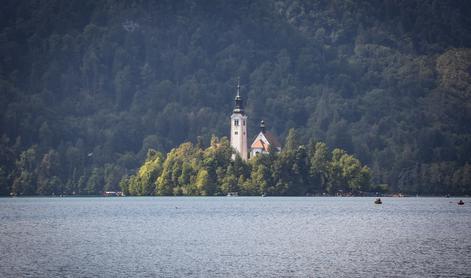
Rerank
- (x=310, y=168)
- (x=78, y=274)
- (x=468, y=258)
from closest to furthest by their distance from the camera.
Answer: (x=78, y=274)
(x=468, y=258)
(x=310, y=168)

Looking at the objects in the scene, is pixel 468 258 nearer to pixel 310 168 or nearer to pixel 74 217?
pixel 74 217

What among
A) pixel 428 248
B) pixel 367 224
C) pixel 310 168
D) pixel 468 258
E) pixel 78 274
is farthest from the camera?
pixel 310 168

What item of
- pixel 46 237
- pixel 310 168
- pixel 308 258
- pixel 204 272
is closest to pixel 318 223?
pixel 46 237

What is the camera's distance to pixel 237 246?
7856 cm

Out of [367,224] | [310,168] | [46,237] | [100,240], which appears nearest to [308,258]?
[100,240]

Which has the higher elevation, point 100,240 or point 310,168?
point 310,168

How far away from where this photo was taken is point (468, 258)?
69.1 metres

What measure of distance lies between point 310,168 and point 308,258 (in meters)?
130

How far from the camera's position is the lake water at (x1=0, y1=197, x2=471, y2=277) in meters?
64.4

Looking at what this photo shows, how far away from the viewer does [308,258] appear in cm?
7000

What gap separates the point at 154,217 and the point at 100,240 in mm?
34666

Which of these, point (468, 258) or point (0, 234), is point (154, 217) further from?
point (468, 258)

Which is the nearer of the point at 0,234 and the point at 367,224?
the point at 0,234

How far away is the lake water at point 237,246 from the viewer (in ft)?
211
